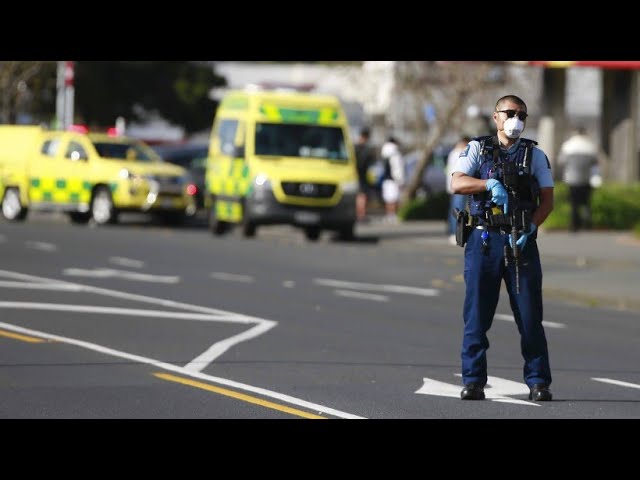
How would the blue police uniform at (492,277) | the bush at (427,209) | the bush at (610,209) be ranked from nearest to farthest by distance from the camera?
the blue police uniform at (492,277), the bush at (610,209), the bush at (427,209)

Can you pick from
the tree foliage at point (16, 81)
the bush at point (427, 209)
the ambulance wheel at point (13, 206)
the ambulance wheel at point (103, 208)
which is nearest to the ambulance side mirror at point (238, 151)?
the ambulance wheel at point (103, 208)

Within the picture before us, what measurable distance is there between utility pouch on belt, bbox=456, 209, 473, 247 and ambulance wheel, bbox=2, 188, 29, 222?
23.4m

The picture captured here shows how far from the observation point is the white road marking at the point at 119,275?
788 inches

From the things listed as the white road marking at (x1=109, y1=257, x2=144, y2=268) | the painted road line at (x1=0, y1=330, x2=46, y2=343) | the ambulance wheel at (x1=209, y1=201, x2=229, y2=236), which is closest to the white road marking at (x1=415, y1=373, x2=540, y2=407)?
the painted road line at (x1=0, y1=330, x2=46, y2=343)

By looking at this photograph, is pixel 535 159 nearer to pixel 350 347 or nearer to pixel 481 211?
pixel 481 211

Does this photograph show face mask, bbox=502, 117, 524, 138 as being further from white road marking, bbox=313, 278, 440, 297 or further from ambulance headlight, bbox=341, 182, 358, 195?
ambulance headlight, bbox=341, 182, 358, 195

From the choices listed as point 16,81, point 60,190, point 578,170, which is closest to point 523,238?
point 578,170

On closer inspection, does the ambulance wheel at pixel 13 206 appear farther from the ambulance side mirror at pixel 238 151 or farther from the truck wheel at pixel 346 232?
the truck wheel at pixel 346 232

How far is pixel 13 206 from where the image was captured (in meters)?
33.4

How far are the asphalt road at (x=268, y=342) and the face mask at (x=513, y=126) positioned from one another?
1.70 meters

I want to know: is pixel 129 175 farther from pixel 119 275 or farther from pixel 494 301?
pixel 494 301

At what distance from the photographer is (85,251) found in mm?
24719

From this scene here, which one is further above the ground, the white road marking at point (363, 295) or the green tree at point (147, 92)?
the green tree at point (147, 92)
